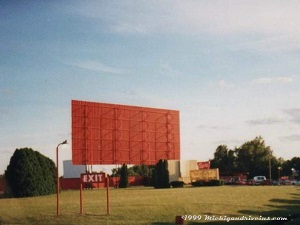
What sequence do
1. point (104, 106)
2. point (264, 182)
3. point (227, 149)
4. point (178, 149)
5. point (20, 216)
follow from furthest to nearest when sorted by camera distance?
point (227, 149) < point (178, 149) < point (264, 182) < point (104, 106) < point (20, 216)

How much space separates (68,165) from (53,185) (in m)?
33.1

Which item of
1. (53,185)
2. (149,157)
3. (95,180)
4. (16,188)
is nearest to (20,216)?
(95,180)

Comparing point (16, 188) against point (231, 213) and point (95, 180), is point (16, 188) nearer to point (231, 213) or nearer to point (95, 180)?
point (95, 180)

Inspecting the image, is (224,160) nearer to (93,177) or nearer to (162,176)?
(162,176)

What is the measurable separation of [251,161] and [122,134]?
2401 inches

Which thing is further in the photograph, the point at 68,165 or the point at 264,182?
the point at 68,165

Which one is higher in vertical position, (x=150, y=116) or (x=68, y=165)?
(x=150, y=116)

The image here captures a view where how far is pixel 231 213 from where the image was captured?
79.7ft

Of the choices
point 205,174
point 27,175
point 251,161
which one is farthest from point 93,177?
point 251,161

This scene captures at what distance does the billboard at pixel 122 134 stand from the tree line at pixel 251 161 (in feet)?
142

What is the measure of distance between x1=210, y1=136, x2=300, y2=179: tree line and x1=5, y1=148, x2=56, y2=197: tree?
7493 cm

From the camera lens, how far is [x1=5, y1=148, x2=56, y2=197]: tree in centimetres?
4184

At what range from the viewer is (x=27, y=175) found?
42.3 metres

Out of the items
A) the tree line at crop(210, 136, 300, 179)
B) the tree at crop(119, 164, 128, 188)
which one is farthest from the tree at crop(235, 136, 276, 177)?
the tree at crop(119, 164, 128, 188)
